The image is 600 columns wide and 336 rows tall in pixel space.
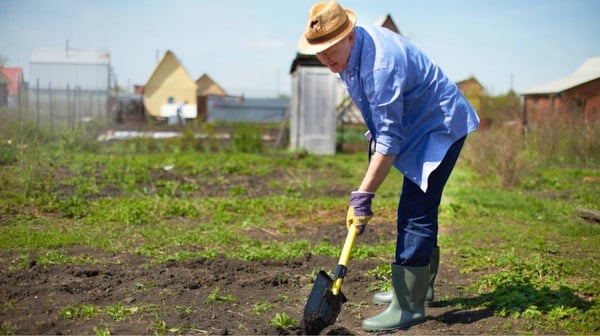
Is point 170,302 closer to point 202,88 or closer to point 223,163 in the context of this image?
point 223,163

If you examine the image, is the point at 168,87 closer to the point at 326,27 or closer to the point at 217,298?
the point at 217,298

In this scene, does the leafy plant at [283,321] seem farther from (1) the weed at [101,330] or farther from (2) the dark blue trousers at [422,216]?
(1) the weed at [101,330]

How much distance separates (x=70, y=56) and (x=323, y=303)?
27214 millimetres

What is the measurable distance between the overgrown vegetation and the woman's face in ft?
4.82

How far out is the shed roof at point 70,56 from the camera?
1046 inches

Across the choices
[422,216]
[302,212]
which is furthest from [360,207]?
[302,212]

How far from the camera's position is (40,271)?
4.57 meters

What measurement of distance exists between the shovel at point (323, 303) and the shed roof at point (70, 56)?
2562 cm

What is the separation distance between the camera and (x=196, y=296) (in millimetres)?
4074

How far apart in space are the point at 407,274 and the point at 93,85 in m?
25.3

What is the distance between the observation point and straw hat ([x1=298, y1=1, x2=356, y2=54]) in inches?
129

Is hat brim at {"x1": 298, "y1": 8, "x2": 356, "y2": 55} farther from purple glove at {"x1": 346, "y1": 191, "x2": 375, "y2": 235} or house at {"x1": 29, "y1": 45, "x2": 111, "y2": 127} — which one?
house at {"x1": 29, "y1": 45, "x2": 111, "y2": 127}

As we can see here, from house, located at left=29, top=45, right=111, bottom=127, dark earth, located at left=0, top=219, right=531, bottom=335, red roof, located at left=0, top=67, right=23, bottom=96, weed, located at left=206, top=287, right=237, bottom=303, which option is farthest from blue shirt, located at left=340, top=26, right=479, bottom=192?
house, located at left=29, top=45, right=111, bottom=127

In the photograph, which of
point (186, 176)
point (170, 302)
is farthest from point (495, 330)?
point (186, 176)
